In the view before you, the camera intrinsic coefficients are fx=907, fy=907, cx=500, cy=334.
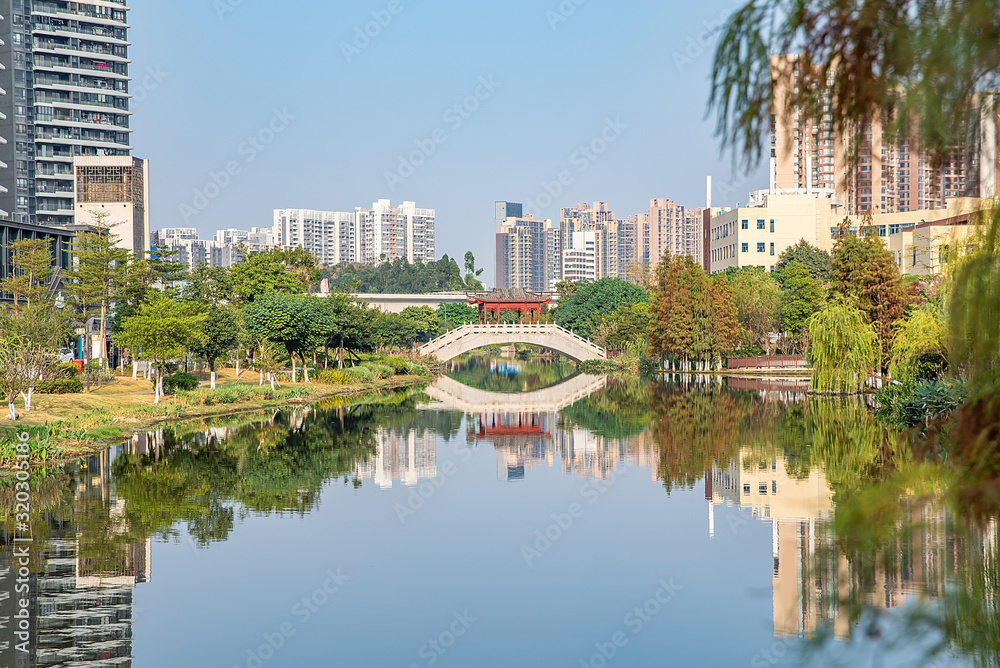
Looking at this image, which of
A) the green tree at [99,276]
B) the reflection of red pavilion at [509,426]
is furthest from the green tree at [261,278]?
the reflection of red pavilion at [509,426]

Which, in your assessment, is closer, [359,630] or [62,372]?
[359,630]

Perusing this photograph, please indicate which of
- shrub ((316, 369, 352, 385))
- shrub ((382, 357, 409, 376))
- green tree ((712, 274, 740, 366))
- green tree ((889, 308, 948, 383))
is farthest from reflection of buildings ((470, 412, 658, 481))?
green tree ((712, 274, 740, 366))

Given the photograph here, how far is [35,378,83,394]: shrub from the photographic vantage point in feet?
95.6

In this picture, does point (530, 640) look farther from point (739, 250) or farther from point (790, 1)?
point (739, 250)

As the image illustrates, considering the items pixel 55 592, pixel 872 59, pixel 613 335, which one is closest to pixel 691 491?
pixel 55 592

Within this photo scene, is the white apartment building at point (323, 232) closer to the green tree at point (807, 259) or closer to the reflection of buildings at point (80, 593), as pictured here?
the green tree at point (807, 259)

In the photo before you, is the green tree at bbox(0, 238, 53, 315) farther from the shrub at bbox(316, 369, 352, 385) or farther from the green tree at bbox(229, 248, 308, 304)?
the shrub at bbox(316, 369, 352, 385)

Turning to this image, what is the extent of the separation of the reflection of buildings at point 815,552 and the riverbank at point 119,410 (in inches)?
609

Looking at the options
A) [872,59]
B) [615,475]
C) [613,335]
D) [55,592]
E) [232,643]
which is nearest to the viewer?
[872,59]

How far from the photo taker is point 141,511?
16859 millimetres

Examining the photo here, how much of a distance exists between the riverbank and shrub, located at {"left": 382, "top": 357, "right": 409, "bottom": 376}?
11024mm

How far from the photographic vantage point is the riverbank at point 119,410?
851 inches

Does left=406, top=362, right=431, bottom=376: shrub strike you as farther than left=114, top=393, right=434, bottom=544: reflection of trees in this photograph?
Yes

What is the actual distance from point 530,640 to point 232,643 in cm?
363
